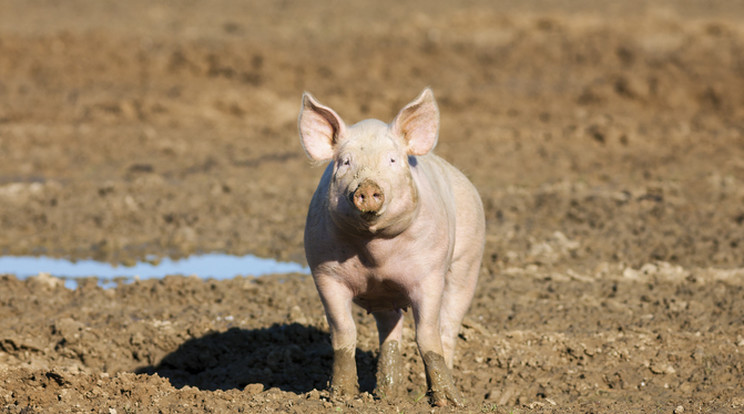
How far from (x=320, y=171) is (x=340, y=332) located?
28.8 ft

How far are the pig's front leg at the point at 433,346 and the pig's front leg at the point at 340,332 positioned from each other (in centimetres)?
40

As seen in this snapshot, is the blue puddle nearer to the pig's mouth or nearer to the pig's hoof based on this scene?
the pig's hoof

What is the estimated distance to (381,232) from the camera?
18.7 ft

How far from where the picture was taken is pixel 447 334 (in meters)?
6.89

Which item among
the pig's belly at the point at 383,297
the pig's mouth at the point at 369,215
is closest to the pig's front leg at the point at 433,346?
the pig's belly at the point at 383,297

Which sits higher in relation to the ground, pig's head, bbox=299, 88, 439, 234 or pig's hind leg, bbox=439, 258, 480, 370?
pig's head, bbox=299, 88, 439, 234

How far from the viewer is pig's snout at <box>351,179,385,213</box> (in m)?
5.32

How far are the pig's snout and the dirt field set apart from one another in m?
1.24

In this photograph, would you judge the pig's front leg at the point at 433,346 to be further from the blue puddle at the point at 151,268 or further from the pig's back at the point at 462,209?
the blue puddle at the point at 151,268

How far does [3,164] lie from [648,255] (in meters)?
9.72

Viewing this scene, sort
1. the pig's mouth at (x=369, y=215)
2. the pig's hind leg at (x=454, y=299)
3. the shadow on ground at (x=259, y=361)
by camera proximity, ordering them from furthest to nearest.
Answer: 1. the shadow on ground at (x=259, y=361)
2. the pig's hind leg at (x=454, y=299)
3. the pig's mouth at (x=369, y=215)

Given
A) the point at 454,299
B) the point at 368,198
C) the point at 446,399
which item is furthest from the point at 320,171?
the point at 368,198

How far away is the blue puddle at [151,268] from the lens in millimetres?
10539

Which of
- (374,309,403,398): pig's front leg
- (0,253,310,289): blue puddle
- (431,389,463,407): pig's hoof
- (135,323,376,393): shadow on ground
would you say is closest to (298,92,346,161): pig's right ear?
(374,309,403,398): pig's front leg
